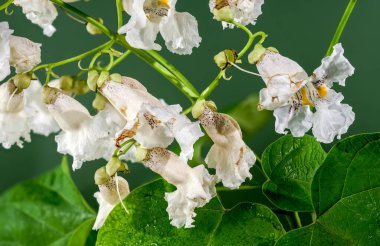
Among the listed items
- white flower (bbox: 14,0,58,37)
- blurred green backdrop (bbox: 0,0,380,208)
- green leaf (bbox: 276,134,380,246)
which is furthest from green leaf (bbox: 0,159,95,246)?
green leaf (bbox: 276,134,380,246)

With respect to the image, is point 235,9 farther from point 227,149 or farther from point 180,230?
point 180,230

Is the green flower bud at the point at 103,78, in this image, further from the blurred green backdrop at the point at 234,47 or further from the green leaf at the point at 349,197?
the blurred green backdrop at the point at 234,47

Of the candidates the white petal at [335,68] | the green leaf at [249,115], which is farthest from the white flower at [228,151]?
the green leaf at [249,115]

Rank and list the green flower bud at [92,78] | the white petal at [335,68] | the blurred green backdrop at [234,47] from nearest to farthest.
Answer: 1. the white petal at [335,68]
2. the green flower bud at [92,78]
3. the blurred green backdrop at [234,47]

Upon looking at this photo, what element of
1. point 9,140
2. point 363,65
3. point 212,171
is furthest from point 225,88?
point 9,140

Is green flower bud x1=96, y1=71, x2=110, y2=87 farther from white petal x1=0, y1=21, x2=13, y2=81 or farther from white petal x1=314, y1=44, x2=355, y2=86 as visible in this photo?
white petal x1=314, y1=44, x2=355, y2=86

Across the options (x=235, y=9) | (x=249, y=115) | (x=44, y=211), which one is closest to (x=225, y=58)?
(x=235, y=9)

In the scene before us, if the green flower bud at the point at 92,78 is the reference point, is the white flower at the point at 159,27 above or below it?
above

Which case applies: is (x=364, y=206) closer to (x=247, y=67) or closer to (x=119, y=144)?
(x=119, y=144)
